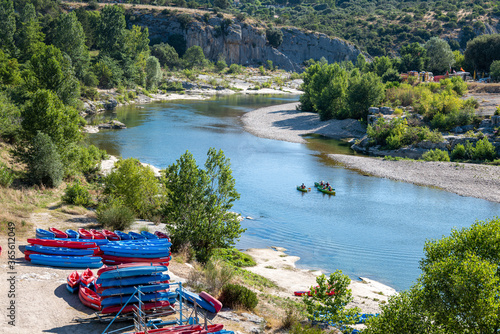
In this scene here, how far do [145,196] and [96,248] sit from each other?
11163 mm

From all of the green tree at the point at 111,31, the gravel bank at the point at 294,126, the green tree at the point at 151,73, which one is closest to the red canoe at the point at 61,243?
the gravel bank at the point at 294,126

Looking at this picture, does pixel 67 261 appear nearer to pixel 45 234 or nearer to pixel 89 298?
pixel 45 234

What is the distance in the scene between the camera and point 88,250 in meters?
18.0

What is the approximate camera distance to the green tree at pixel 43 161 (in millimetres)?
30359

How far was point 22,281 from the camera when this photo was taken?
15.6m

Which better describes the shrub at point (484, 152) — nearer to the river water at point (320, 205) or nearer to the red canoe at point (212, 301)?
the river water at point (320, 205)

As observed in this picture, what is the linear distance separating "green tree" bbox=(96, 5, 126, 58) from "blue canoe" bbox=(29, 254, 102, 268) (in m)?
95.6

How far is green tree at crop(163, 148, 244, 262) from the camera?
23.0 metres

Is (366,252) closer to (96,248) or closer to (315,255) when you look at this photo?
(315,255)

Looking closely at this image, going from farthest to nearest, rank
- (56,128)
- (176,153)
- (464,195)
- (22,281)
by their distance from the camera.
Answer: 1. (176,153)
2. (464,195)
3. (56,128)
4. (22,281)

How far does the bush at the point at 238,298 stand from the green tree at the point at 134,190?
1253cm

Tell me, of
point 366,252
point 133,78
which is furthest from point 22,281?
point 133,78

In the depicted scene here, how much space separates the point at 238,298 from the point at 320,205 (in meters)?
23.3

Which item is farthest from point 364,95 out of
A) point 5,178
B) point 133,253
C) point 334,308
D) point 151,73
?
point 133,253
